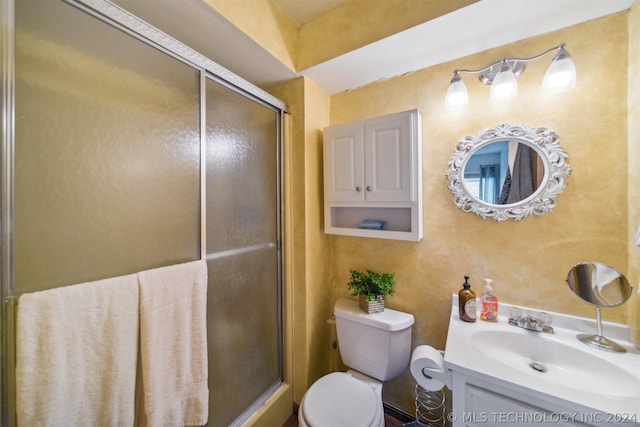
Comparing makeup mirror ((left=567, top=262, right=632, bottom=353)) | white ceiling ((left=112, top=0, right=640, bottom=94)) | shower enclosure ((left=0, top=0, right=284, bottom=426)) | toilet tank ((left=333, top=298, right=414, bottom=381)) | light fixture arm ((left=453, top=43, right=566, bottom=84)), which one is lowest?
toilet tank ((left=333, top=298, right=414, bottom=381))

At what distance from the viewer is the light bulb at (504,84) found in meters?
1.10

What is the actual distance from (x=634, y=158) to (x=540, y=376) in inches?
37.0

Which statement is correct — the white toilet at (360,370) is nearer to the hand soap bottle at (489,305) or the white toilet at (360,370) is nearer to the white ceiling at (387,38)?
the hand soap bottle at (489,305)

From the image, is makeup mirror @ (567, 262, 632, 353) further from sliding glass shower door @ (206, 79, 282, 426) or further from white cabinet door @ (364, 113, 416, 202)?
sliding glass shower door @ (206, 79, 282, 426)

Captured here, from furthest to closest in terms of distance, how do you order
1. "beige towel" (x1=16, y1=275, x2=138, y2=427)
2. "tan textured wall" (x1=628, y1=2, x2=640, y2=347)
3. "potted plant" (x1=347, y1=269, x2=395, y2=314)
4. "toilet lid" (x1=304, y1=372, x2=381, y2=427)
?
"potted plant" (x1=347, y1=269, x2=395, y2=314) → "toilet lid" (x1=304, y1=372, x2=381, y2=427) → "tan textured wall" (x1=628, y1=2, x2=640, y2=347) → "beige towel" (x1=16, y1=275, x2=138, y2=427)

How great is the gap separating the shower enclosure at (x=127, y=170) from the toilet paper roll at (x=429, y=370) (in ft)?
2.79

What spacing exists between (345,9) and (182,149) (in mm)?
1151

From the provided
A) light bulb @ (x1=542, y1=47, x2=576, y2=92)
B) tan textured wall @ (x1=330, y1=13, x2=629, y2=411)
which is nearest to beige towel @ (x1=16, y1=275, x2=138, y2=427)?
tan textured wall @ (x1=330, y1=13, x2=629, y2=411)

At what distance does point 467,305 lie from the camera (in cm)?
116

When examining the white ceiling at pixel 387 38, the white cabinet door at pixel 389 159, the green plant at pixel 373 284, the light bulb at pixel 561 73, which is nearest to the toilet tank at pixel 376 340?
the green plant at pixel 373 284

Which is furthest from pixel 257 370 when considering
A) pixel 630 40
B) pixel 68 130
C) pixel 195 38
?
pixel 630 40

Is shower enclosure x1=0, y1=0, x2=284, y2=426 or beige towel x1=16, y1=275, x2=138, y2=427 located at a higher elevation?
shower enclosure x1=0, y1=0, x2=284, y2=426

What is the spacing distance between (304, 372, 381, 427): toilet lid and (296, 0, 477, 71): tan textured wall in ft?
5.80

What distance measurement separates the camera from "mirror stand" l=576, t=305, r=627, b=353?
91 cm
